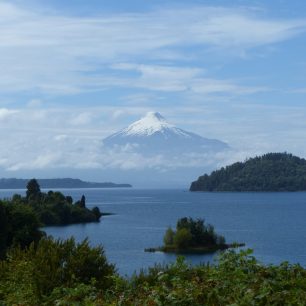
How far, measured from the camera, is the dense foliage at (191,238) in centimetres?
9094

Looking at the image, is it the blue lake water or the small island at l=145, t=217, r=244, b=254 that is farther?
the small island at l=145, t=217, r=244, b=254

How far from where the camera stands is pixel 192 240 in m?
94.3

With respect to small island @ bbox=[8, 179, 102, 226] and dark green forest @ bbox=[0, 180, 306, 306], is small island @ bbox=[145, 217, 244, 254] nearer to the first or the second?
small island @ bbox=[8, 179, 102, 226]

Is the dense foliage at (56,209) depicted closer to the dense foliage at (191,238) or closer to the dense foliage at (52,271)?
the dense foliage at (191,238)

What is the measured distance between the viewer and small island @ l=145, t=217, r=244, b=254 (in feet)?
294

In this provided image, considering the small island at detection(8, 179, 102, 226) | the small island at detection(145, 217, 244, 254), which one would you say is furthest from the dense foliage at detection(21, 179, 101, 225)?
the small island at detection(145, 217, 244, 254)

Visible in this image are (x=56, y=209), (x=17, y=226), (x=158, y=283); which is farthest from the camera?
(x=56, y=209)

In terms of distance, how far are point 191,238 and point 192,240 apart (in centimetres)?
69

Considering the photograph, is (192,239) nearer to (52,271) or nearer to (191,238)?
(191,238)

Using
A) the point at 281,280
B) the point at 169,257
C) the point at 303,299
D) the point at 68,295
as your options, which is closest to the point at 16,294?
the point at 68,295

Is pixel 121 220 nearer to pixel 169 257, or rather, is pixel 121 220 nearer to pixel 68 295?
pixel 169 257

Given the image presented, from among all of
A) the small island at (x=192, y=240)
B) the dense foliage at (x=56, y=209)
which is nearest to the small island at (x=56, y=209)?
the dense foliage at (x=56, y=209)

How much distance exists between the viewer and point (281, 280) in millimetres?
9719

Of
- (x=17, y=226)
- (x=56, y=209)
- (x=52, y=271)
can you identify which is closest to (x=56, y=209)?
(x=56, y=209)
